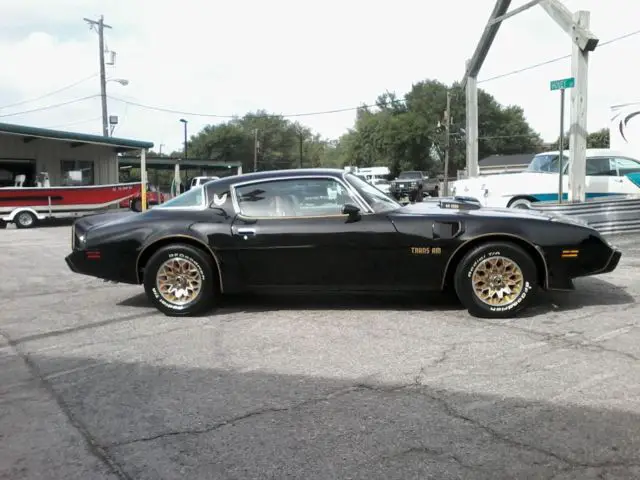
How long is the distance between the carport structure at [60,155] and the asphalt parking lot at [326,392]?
17.2 m

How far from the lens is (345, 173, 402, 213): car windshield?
563 cm

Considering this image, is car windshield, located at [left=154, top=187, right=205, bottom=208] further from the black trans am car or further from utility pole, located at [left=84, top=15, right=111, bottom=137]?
utility pole, located at [left=84, top=15, right=111, bottom=137]

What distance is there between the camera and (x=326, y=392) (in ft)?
12.1

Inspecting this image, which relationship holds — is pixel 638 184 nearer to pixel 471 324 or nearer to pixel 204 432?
pixel 471 324

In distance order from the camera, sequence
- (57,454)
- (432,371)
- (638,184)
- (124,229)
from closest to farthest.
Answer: (57,454)
(432,371)
(124,229)
(638,184)

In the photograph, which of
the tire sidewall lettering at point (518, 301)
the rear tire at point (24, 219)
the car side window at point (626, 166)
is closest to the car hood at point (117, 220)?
the tire sidewall lettering at point (518, 301)

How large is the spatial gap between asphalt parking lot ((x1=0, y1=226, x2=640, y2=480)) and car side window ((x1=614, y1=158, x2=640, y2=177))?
7.91 meters

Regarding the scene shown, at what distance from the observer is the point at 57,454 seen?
3.00 metres

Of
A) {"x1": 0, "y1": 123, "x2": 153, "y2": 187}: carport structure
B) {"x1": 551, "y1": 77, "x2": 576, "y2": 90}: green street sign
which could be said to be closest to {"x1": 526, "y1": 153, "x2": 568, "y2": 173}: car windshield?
{"x1": 551, "y1": 77, "x2": 576, "y2": 90}: green street sign

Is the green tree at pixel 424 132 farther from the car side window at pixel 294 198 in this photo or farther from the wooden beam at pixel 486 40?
the car side window at pixel 294 198

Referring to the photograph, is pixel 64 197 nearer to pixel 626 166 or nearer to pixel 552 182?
pixel 552 182

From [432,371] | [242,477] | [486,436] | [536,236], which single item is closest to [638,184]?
[536,236]

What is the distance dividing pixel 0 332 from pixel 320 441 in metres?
3.76

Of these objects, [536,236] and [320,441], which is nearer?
[320,441]
